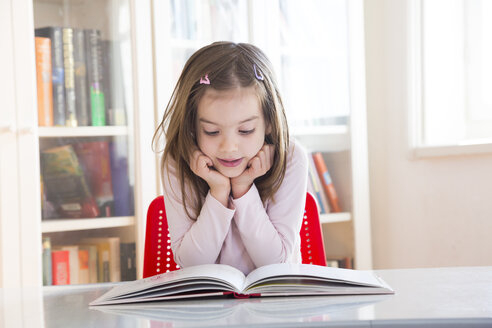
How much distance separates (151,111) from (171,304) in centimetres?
138

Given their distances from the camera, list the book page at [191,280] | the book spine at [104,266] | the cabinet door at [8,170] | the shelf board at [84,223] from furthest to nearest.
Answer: the book spine at [104,266], the shelf board at [84,223], the cabinet door at [8,170], the book page at [191,280]

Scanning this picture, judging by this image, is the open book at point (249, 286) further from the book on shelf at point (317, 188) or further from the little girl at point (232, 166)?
the book on shelf at point (317, 188)

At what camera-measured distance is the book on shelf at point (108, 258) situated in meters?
2.10

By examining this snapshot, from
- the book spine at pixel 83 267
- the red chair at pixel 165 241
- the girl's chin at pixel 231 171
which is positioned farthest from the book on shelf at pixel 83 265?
the girl's chin at pixel 231 171

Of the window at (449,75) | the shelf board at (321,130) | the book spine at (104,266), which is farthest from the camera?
the shelf board at (321,130)

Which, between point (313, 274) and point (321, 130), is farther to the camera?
point (321, 130)

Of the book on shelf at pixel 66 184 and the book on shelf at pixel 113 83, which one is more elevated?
the book on shelf at pixel 113 83

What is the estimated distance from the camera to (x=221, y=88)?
1.18 meters

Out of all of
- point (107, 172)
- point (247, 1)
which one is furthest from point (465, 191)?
point (107, 172)

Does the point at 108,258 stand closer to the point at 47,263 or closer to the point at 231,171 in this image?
the point at 47,263

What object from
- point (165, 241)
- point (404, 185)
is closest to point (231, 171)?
point (165, 241)

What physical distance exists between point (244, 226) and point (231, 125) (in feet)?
0.72

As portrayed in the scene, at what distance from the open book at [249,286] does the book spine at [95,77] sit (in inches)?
51.4

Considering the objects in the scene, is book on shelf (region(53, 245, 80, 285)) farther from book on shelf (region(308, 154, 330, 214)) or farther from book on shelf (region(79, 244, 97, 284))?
book on shelf (region(308, 154, 330, 214))
